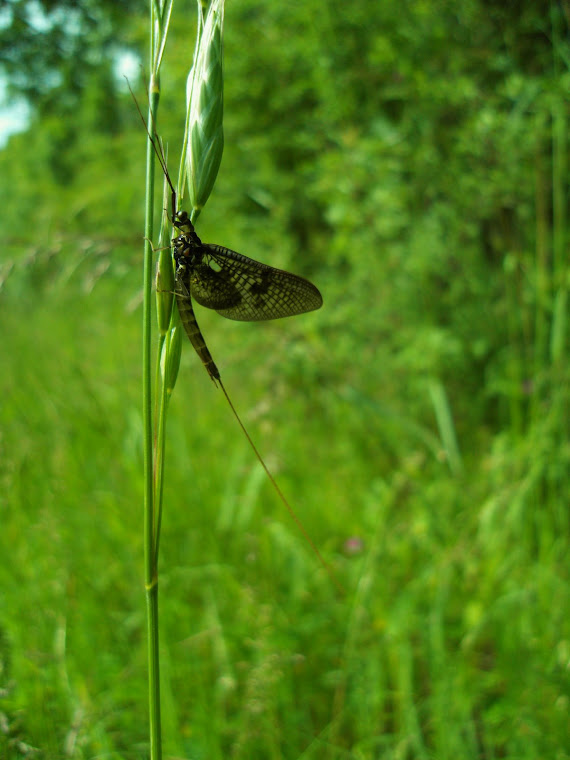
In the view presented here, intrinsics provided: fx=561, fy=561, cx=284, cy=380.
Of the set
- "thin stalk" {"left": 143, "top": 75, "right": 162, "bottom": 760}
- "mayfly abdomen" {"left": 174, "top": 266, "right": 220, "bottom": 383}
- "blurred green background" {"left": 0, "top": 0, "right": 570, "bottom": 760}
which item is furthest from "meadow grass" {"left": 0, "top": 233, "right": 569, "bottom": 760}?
"mayfly abdomen" {"left": 174, "top": 266, "right": 220, "bottom": 383}

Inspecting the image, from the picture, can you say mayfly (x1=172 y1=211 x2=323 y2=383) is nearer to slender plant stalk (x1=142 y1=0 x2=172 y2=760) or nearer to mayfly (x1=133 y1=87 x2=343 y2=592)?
mayfly (x1=133 y1=87 x2=343 y2=592)

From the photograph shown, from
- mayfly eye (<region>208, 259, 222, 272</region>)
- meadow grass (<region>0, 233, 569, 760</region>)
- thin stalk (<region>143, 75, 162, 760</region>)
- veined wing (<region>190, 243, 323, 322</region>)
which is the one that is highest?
mayfly eye (<region>208, 259, 222, 272</region>)

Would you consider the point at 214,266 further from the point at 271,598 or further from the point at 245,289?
the point at 271,598

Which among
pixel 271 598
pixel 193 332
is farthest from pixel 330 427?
pixel 193 332

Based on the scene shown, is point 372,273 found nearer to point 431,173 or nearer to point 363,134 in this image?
point 431,173

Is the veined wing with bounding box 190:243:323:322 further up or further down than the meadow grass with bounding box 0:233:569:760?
further up

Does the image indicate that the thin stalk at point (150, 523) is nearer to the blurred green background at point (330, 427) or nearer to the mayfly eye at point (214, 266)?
the blurred green background at point (330, 427)

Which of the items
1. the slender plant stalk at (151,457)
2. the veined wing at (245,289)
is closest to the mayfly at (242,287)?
the veined wing at (245,289)
